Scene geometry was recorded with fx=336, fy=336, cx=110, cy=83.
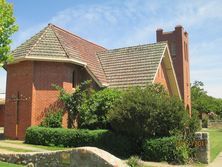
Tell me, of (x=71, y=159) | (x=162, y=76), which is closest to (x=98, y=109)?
(x=71, y=159)

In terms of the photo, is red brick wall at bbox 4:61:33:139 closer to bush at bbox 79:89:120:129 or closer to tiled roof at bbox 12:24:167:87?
tiled roof at bbox 12:24:167:87

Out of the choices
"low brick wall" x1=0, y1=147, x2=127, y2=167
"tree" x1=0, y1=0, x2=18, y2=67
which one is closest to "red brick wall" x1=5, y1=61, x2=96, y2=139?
"tree" x1=0, y1=0, x2=18, y2=67

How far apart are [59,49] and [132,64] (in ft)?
22.8

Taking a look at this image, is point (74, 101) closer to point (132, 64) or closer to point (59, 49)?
point (59, 49)

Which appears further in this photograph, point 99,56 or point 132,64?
point 99,56

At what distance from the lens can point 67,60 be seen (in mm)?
25000

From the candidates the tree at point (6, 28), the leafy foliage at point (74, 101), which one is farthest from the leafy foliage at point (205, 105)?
the tree at point (6, 28)

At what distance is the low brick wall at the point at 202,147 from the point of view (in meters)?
18.2

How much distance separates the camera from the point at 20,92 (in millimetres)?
25609

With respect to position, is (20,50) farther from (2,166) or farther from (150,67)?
(2,166)

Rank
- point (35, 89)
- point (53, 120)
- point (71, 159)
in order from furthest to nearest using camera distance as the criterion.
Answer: point (35, 89) → point (53, 120) → point (71, 159)

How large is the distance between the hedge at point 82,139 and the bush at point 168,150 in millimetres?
1823

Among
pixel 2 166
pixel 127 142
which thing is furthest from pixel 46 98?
pixel 2 166

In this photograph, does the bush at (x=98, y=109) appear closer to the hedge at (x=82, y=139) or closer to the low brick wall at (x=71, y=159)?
the hedge at (x=82, y=139)
